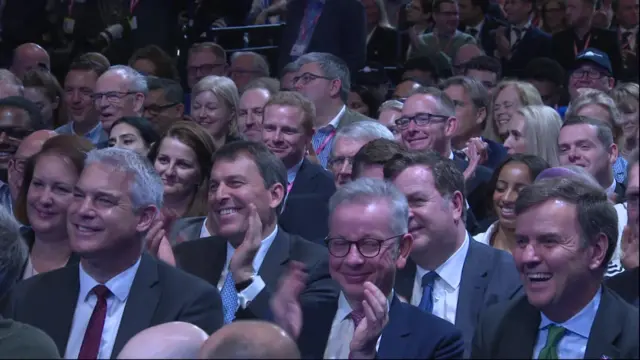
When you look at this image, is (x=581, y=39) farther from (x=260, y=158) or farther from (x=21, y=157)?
(x=260, y=158)

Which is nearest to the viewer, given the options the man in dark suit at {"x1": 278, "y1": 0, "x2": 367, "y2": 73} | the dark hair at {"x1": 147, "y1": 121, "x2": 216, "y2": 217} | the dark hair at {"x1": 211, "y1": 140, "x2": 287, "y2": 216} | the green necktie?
the green necktie

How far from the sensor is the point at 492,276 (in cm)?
413

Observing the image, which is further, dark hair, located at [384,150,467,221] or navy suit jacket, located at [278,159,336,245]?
navy suit jacket, located at [278,159,336,245]

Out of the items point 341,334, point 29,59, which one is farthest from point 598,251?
point 29,59

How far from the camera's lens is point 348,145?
18.4ft

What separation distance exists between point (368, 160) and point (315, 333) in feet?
4.85

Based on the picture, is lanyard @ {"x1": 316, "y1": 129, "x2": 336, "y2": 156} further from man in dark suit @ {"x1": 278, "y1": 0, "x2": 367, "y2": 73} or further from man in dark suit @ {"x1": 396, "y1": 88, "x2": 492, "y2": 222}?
man in dark suit @ {"x1": 278, "y1": 0, "x2": 367, "y2": 73}

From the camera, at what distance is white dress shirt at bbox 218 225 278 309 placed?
4.11 meters

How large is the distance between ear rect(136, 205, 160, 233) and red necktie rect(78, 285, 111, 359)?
0.83ft

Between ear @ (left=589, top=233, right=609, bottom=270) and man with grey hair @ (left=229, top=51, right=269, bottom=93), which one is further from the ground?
ear @ (left=589, top=233, right=609, bottom=270)

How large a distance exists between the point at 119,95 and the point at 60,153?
2.73 metres

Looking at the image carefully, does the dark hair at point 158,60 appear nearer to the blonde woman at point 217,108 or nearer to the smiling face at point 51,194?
the blonde woman at point 217,108

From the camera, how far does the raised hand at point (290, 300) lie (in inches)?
139

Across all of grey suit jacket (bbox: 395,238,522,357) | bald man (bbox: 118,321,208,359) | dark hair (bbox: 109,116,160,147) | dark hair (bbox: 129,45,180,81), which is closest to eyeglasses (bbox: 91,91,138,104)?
dark hair (bbox: 109,116,160,147)
